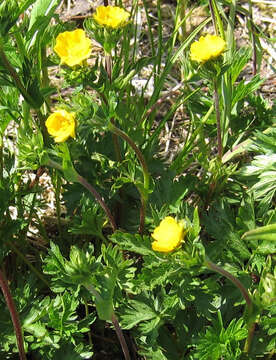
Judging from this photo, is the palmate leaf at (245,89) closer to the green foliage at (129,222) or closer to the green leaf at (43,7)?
the green foliage at (129,222)

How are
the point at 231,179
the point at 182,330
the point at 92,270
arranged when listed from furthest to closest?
the point at 231,179
the point at 182,330
the point at 92,270

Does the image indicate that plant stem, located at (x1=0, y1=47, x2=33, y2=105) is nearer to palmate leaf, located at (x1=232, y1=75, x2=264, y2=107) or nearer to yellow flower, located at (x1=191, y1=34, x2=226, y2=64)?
yellow flower, located at (x1=191, y1=34, x2=226, y2=64)

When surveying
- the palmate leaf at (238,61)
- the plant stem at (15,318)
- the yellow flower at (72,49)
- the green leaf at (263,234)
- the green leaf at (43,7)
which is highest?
the green leaf at (43,7)

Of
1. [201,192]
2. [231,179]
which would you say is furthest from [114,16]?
[231,179]

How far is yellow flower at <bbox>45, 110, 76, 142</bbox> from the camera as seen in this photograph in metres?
1.43

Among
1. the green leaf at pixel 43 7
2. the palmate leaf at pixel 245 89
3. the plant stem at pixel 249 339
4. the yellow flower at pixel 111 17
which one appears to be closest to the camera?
the plant stem at pixel 249 339

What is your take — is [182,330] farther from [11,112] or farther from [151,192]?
[11,112]

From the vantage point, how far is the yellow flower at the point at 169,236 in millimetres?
1284

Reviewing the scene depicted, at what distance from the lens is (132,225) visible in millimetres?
1771

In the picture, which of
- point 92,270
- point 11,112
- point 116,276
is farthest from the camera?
point 11,112

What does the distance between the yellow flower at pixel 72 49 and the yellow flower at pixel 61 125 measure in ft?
0.43

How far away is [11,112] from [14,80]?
0.20m

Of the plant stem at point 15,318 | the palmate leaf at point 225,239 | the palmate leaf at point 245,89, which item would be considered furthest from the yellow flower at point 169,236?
the palmate leaf at point 245,89

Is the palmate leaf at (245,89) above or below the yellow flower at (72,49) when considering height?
below
